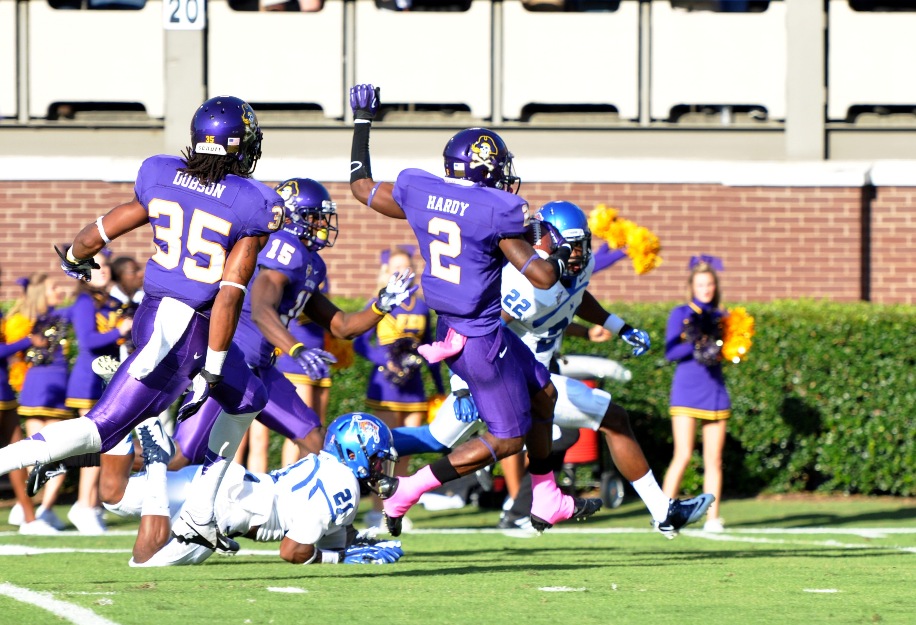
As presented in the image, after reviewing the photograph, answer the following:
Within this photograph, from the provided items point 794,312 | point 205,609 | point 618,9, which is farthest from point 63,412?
point 618,9

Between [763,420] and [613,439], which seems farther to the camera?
[763,420]

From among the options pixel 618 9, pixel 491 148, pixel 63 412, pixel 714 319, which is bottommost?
pixel 63 412

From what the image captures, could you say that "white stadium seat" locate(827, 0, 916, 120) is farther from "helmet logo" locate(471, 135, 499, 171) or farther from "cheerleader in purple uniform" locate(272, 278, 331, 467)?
"helmet logo" locate(471, 135, 499, 171)

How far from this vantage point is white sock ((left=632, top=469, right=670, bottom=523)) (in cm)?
806

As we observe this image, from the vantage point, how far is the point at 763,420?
11.8m

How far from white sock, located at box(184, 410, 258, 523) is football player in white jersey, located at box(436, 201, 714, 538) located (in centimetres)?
165

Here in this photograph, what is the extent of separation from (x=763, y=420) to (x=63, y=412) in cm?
532

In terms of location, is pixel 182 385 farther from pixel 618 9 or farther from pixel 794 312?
pixel 618 9

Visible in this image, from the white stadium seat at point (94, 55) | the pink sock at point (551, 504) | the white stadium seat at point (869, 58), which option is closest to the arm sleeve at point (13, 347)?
the pink sock at point (551, 504)

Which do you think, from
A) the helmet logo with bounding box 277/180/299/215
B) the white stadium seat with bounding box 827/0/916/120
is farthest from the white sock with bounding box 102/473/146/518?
the white stadium seat with bounding box 827/0/916/120

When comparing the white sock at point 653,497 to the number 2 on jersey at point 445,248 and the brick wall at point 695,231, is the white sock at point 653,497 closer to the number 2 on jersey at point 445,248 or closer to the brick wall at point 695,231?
the number 2 on jersey at point 445,248

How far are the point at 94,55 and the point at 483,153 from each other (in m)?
8.60

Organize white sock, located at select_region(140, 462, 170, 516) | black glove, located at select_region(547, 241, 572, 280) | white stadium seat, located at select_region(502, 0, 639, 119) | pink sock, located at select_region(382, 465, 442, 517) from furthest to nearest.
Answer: white stadium seat, located at select_region(502, 0, 639, 119)
pink sock, located at select_region(382, 465, 442, 517)
white sock, located at select_region(140, 462, 170, 516)
black glove, located at select_region(547, 241, 572, 280)

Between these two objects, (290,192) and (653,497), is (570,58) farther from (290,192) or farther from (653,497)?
(653,497)
